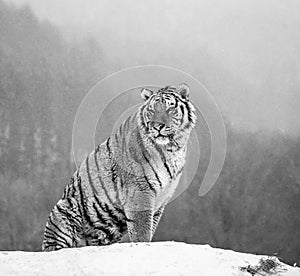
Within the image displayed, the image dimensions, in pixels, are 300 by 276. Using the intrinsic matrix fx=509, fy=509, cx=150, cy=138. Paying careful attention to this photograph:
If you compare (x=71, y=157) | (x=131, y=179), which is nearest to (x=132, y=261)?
(x=131, y=179)

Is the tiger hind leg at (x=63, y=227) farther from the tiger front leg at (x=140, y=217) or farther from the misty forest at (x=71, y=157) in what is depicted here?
the misty forest at (x=71, y=157)

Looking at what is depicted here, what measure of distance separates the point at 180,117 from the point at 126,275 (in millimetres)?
1523

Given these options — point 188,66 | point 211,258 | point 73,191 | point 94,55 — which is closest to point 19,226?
point 94,55

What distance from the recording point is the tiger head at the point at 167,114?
13.2 feet

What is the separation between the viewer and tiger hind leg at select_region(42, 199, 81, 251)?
164 inches

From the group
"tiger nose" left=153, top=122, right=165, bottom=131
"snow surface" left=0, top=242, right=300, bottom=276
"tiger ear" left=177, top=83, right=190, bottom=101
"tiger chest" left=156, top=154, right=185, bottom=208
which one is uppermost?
"tiger ear" left=177, top=83, right=190, bottom=101

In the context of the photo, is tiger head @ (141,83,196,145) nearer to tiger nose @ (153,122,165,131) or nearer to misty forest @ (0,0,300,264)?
tiger nose @ (153,122,165,131)

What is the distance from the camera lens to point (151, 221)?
3.98 metres

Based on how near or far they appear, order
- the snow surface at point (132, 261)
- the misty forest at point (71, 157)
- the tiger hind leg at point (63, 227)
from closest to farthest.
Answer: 1. the snow surface at point (132, 261)
2. the tiger hind leg at point (63, 227)
3. the misty forest at point (71, 157)

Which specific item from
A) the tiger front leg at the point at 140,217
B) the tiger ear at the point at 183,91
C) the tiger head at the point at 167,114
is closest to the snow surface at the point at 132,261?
the tiger front leg at the point at 140,217

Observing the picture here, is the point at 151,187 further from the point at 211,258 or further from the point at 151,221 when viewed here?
the point at 211,258

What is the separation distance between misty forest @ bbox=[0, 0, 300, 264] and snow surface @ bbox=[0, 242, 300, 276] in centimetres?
531

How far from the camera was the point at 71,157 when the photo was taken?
8969mm

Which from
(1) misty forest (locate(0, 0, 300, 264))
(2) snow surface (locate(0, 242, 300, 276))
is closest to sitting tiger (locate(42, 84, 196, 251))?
(2) snow surface (locate(0, 242, 300, 276))
